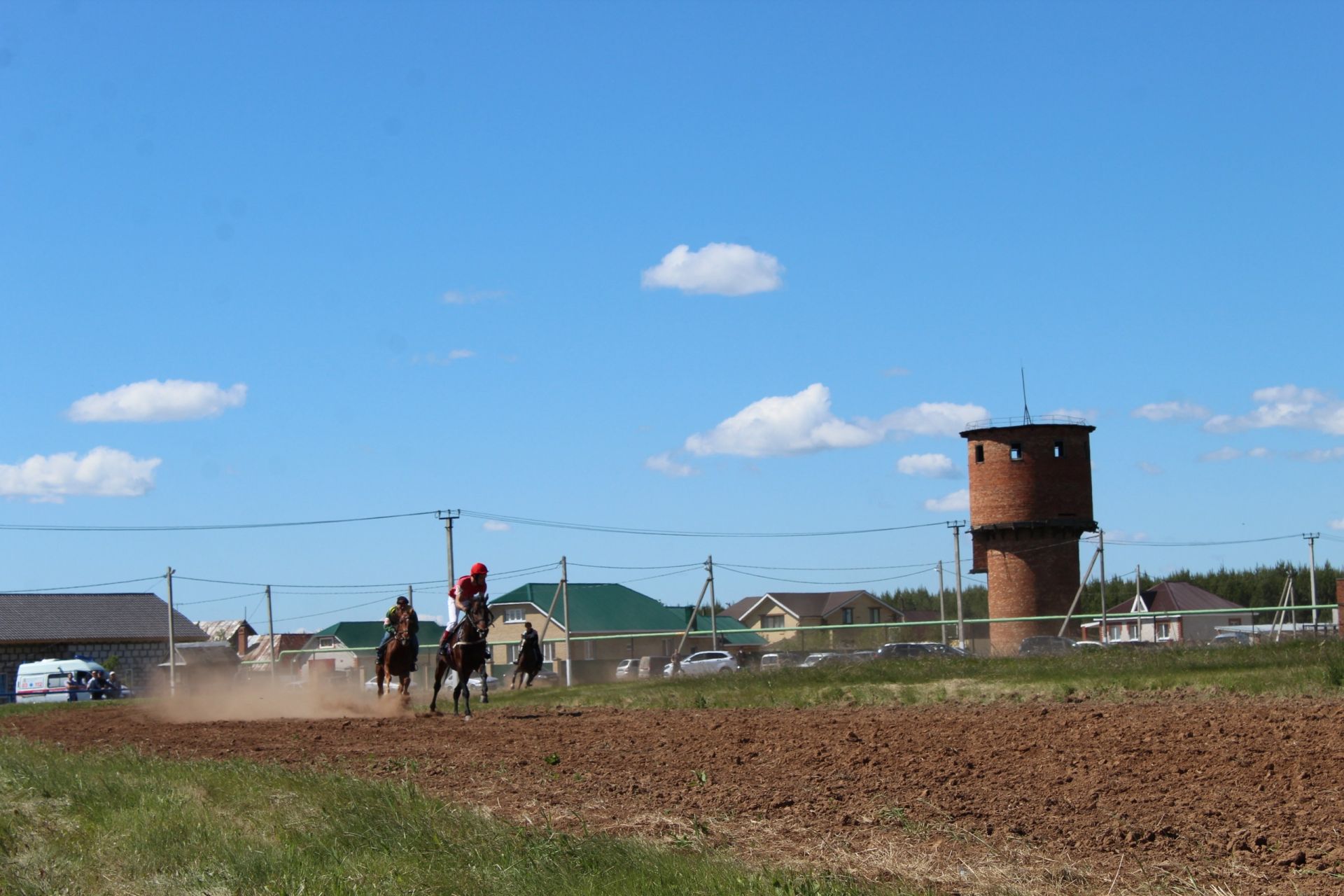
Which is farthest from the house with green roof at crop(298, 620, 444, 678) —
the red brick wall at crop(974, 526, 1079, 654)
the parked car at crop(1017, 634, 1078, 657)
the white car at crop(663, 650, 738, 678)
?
the parked car at crop(1017, 634, 1078, 657)

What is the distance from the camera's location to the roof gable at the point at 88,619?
265 ft

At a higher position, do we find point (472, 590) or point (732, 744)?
point (472, 590)

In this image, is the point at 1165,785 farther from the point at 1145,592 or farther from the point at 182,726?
the point at 1145,592

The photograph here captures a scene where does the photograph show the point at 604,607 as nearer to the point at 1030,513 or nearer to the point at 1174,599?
the point at 1030,513

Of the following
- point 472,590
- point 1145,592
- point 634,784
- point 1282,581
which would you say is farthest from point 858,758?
point 1282,581

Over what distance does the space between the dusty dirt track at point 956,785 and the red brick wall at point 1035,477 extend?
4422 centimetres

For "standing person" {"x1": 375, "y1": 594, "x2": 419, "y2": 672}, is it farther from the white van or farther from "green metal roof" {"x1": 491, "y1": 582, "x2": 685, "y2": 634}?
"green metal roof" {"x1": 491, "y1": 582, "x2": 685, "y2": 634}

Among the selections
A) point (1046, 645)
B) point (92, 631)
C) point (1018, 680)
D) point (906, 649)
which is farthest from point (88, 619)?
point (1018, 680)

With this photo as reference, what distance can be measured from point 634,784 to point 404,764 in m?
3.46

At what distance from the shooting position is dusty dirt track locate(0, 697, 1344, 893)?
8062 mm

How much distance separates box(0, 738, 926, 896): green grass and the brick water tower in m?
51.8

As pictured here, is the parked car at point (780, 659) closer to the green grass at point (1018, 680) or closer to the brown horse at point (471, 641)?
the green grass at point (1018, 680)

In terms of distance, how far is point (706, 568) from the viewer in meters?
54.4

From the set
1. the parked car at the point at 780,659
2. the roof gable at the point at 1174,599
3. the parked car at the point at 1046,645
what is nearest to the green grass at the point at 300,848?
the parked car at the point at 780,659
